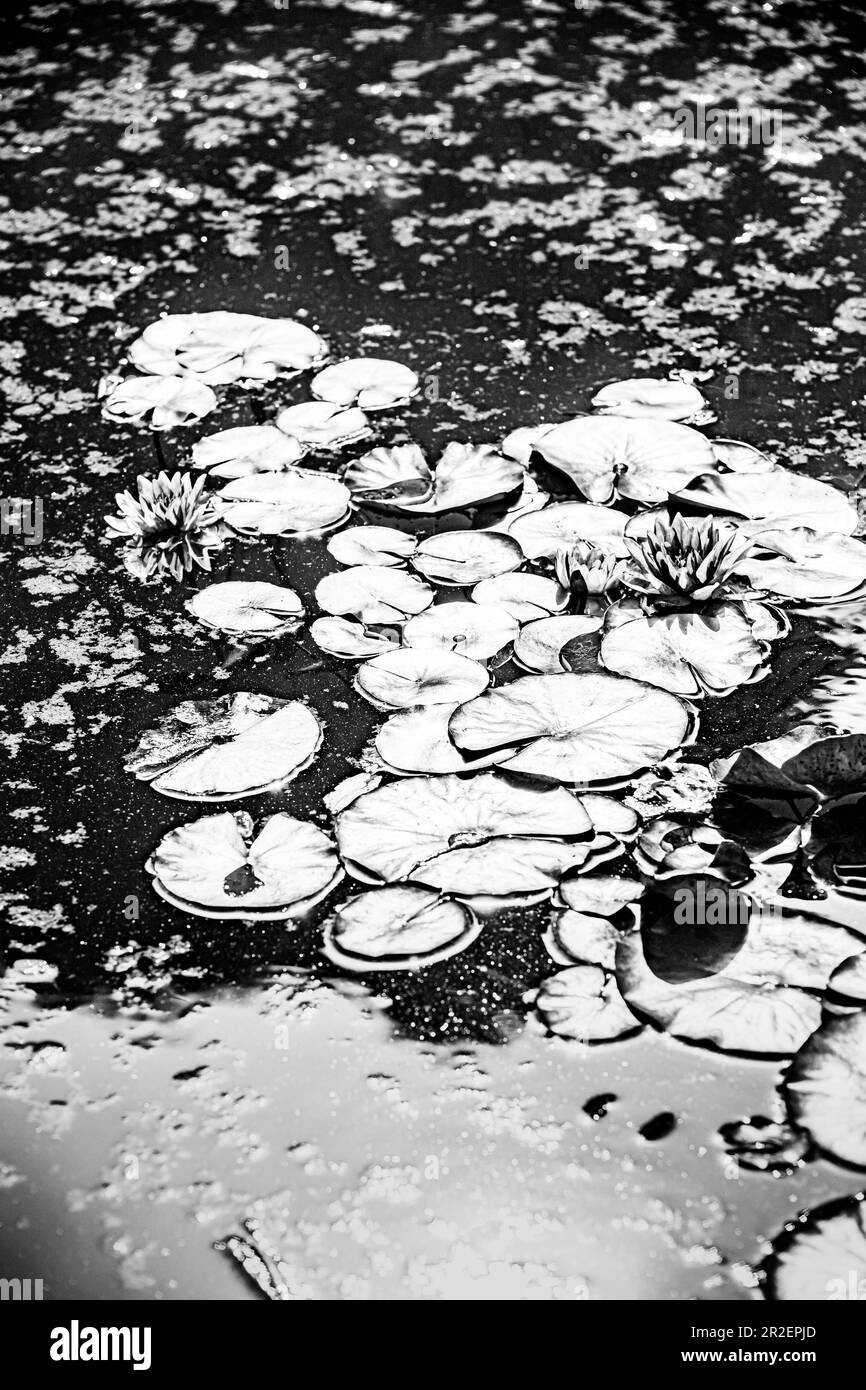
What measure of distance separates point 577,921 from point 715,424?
1000 millimetres

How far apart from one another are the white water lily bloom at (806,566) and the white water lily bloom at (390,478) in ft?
1.58

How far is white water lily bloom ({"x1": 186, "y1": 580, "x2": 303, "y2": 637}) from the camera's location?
5.05 ft

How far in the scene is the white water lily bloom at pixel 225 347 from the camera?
1981 millimetres

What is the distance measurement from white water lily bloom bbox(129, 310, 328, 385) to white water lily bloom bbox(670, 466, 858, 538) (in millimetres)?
722

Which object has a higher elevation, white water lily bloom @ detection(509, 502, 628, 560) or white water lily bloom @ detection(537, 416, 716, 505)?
white water lily bloom @ detection(537, 416, 716, 505)

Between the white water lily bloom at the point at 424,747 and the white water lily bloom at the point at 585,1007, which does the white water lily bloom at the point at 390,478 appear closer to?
the white water lily bloom at the point at 424,747

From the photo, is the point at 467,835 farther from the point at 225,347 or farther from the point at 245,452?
the point at 225,347

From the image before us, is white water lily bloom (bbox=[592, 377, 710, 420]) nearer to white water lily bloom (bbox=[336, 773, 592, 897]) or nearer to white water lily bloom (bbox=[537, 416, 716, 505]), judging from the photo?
white water lily bloom (bbox=[537, 416, 716, 505])

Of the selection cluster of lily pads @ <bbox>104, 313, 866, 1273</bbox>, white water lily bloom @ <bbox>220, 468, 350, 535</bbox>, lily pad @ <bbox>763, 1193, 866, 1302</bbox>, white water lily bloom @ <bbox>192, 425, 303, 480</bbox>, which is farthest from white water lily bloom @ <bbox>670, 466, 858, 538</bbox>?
lily pad @ <bbox>763, 1193, 866, 1302</bbox>

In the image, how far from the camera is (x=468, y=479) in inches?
Answer: 68.4

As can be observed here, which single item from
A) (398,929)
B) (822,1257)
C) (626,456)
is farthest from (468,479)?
(822,1257)

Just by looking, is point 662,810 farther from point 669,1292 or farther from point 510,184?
point 510,184

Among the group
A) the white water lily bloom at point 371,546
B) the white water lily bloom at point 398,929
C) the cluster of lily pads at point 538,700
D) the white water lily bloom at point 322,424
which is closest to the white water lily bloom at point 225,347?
the cluster of lily pads at point 538,700

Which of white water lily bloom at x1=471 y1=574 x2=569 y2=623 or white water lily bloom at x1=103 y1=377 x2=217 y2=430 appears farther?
white water lily bloom at x1=103 y1=377 x2=217 y2=430
